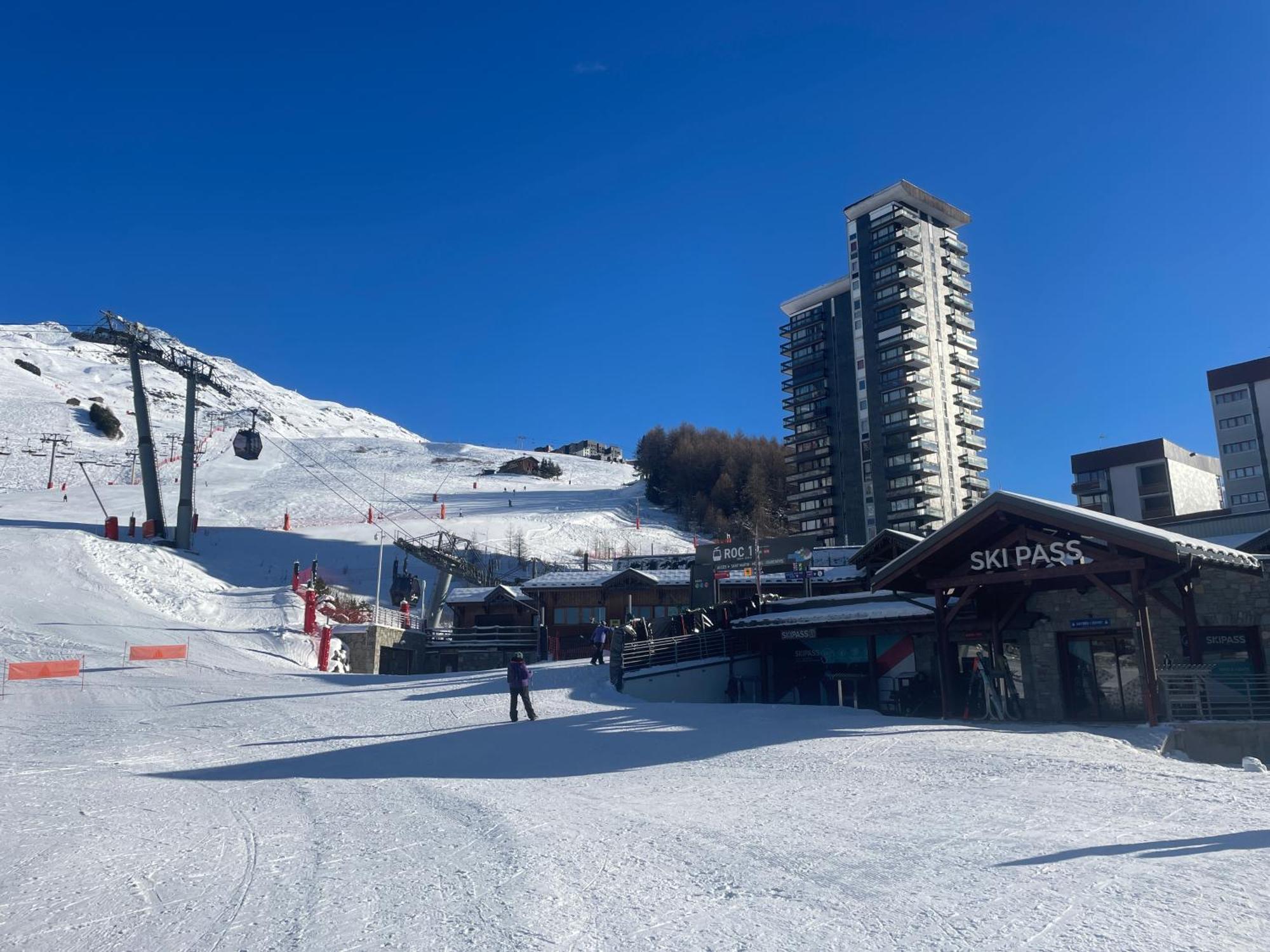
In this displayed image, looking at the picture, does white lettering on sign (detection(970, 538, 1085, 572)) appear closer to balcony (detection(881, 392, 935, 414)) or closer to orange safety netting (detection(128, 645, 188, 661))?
orange safety netting (detection(128, 645, 188, 661))

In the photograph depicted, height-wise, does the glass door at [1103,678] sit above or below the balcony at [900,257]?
below

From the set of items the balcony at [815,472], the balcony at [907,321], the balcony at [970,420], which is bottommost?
the balcony at [815,472]

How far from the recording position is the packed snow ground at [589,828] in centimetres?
587

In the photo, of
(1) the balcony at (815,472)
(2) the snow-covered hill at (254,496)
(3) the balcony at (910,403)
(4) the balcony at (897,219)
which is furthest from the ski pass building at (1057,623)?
(4) the balcony at (897,219)

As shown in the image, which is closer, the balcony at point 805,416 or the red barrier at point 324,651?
the red barrier at point 324,651

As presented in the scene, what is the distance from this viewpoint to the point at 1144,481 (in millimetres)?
85125

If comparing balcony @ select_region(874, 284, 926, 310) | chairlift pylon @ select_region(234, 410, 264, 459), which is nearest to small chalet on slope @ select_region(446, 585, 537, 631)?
chairlift pylon @ select_region(234, 410, 264, 459)

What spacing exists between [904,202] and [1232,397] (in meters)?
34.4

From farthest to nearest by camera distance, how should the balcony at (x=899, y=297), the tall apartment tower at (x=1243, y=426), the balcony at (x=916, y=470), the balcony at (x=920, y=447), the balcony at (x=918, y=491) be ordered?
the balcony at (x=899, y=297), the balcony at (x=920, y=447), the balcony at (x=916, y=470), the balcony at (x=918, y=491), the tall apartment tower at (x=1243, y=426)

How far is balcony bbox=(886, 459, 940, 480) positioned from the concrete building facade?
14760mm

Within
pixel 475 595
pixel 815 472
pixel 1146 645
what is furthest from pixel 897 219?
pixel 1146 645

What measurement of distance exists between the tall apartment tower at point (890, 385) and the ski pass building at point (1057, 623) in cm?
5847

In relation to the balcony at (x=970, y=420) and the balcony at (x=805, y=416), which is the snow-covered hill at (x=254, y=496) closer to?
the balcony at (x=805, y=416)

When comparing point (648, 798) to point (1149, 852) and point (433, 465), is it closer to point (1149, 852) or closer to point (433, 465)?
point (1149, 852)
